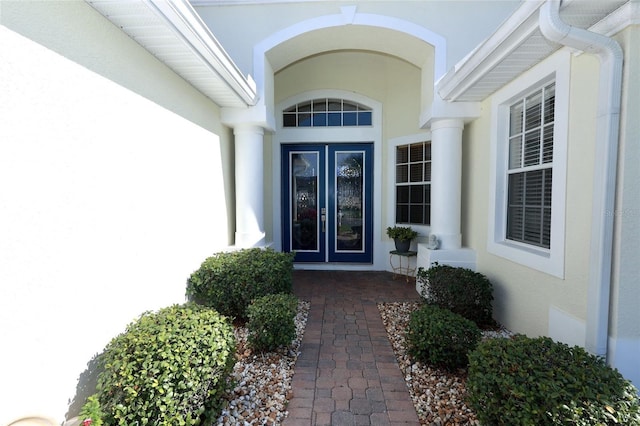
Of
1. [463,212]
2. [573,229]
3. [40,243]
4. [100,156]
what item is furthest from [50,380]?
[463,212]

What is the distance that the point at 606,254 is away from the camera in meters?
2.43

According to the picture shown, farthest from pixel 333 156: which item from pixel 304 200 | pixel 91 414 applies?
pixel 91 414

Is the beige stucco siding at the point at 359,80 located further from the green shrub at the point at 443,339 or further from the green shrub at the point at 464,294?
the green shrub at the point at 443,339

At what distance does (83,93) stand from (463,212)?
5.12 meters

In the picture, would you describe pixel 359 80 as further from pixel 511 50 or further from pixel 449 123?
pixel 511 50

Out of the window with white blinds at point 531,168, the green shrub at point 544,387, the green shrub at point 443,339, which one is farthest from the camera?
the window with white blinds at point 531,168

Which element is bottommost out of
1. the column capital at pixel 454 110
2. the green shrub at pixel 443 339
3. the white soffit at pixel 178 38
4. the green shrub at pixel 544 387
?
the green shrub at pixel 443 339

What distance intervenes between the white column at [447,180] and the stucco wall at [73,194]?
12.5 ft

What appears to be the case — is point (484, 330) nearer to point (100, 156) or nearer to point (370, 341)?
point (370, 341)

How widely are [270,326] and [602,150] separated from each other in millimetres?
3241

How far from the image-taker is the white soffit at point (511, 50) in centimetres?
244

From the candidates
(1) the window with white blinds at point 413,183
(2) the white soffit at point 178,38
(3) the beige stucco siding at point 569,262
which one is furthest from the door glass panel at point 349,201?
(2) the white soffit at point 178,38

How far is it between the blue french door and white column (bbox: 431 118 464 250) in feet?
6.84

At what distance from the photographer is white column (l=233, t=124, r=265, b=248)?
5414 mm
